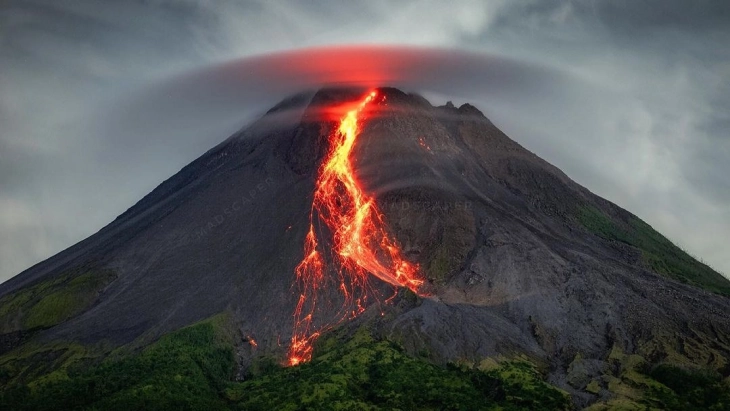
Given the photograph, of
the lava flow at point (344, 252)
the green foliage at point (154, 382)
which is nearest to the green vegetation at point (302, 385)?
the green foliage at point (154, 382)

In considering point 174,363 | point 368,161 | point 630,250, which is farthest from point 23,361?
point 630,250

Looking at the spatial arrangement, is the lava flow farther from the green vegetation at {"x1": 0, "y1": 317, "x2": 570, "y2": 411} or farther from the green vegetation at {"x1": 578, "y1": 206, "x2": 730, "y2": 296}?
the green vegetation at {"x1": 578, "y1": 206, "x2": 730, "y2": 296}

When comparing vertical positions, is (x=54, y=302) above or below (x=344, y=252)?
above

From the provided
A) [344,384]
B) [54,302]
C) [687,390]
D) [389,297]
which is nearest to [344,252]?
[389,297]

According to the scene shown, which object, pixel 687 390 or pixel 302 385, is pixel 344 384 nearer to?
pixel 302 385

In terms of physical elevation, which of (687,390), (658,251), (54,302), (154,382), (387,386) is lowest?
(687,390)

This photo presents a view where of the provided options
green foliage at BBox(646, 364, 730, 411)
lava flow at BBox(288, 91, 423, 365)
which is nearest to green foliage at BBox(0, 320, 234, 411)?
lava flow at BBox(288, 91, 423, 365)

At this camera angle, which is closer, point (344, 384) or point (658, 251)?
point (344, 384)

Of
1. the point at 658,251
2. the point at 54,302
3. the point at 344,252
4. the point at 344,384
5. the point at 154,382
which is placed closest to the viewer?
the point at 344,384
